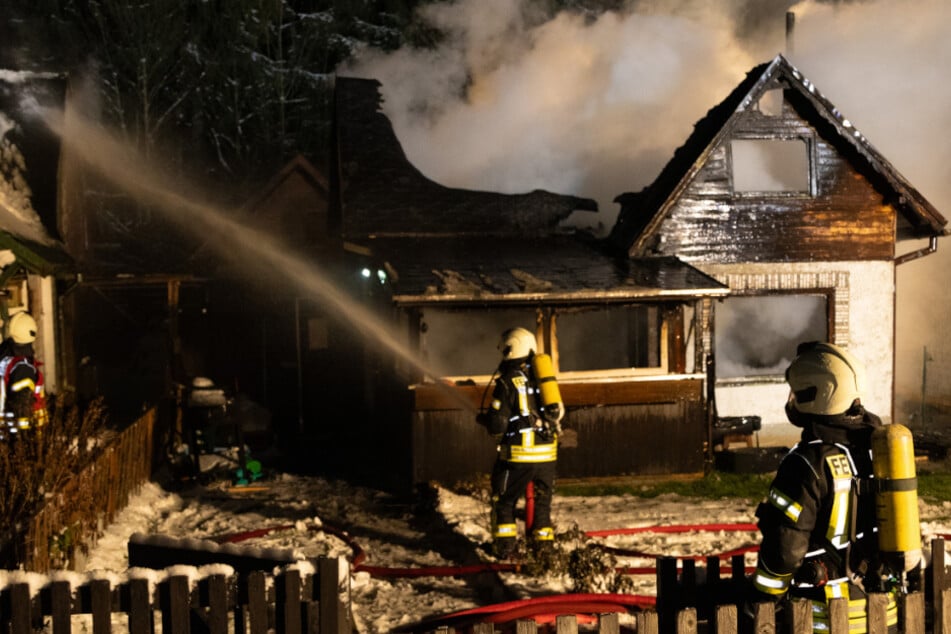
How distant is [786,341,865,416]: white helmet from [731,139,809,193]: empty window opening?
11.7 m

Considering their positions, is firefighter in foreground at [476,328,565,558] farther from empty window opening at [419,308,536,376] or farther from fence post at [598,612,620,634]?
empty window opening at [419,308,536,376]

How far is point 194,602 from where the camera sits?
5.02 meters

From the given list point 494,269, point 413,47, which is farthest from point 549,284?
point 413,47

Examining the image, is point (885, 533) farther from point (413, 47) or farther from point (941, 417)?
point (413, 47)

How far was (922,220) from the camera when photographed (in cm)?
1547

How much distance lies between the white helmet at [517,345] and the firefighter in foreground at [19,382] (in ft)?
17.0

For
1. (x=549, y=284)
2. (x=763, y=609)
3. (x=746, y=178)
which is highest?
(x=746, y=178)

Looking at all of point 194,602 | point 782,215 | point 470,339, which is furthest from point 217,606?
point 470,339

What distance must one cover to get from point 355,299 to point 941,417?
12249mm

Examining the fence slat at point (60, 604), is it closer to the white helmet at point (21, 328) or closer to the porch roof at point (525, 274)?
the white helmet at point (21, 328)

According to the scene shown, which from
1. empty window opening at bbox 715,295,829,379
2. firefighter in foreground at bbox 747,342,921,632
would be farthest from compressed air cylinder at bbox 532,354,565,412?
empty window opening at bbox 715,295,829,379

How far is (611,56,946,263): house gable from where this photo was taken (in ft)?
49.1

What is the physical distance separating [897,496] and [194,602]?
11.6 feet

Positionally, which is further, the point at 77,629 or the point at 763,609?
the point at 77,629
